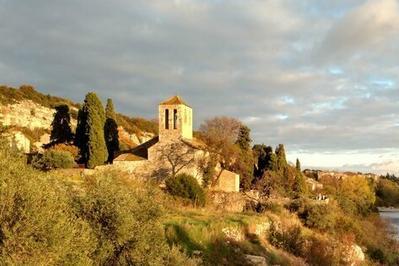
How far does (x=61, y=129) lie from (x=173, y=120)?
523 inches

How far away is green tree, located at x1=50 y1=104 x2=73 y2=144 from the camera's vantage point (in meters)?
49.5

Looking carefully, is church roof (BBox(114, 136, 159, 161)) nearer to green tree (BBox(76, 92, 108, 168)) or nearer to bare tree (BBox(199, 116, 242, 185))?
green tree (BBox(76, 92, 108, 168))

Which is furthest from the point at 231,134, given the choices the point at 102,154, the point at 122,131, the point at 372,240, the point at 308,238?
the point at 308,238

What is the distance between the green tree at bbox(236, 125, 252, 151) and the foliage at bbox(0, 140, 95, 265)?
4866 centimetres

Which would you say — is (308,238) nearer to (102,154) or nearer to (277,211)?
(277,211)

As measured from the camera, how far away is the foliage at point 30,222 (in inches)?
290

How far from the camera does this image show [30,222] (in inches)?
295

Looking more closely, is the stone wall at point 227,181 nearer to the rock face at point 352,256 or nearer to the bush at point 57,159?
the bush at point 57,159

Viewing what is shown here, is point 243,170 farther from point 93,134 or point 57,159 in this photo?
point 57,159

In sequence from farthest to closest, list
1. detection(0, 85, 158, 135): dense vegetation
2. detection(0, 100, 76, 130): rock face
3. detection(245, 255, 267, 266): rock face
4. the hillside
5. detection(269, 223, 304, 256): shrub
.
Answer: detection(0, 85, 158, 135): dense vegetation → detection(0, 100, 76, 130): rock face → the hillside → detection(269, 223, 304, 256): shrub → detection(245, 255, 267, 266): rock face

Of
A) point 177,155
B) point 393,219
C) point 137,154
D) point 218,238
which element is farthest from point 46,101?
point 393,219

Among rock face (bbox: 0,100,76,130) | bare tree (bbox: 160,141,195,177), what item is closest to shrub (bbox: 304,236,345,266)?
bare tree (bbox: 160,141,195,177)

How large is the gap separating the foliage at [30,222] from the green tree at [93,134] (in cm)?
3250

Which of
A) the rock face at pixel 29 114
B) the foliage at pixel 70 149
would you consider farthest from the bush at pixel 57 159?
the rock face at pixel 29 114
